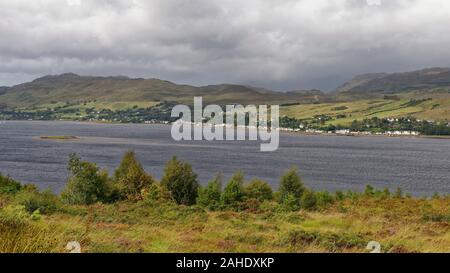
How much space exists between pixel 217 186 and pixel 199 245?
1112 inches

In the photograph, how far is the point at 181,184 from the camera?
1842 inches

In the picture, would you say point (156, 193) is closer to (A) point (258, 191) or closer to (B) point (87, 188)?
(B) point (87, 188)

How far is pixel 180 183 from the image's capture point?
4666 centimetres

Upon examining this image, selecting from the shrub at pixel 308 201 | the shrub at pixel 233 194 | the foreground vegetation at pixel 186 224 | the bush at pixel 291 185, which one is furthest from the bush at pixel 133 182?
the shrub at pixel 308 201

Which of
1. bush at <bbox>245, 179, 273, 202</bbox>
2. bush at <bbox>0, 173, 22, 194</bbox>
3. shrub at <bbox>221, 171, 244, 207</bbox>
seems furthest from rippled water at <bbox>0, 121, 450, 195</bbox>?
shrub at <bbox>221, 171, 244, 207</bbox>

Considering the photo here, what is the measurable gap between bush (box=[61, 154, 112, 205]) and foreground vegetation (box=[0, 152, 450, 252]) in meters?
0.09

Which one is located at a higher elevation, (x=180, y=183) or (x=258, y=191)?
(x=180, y=183)

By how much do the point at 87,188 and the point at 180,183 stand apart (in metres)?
8.77

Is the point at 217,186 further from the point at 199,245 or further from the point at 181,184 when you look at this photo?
the point at 199,245

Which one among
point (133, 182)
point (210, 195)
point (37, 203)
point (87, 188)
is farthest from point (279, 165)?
point (37, 203)

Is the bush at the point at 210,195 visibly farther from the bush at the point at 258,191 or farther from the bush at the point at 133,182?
the bush at the point at 133,182

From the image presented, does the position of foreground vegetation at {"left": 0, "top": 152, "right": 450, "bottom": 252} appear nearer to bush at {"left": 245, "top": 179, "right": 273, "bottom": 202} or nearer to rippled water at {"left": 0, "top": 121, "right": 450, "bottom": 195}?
bush at {"left": 245, "top": 179, "right": 273, "bottom": 202}

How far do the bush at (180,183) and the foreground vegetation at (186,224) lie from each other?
10cm
